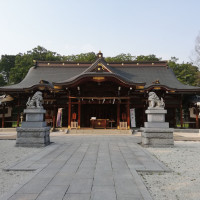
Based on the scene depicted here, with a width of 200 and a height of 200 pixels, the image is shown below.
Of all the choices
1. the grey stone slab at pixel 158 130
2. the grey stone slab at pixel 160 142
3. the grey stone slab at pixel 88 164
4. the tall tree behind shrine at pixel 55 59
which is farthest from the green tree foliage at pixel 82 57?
the grey stone slab at pixel 88 164

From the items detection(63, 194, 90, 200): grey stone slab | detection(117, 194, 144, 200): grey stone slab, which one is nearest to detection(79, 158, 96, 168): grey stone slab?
detection(63, 194, 90, 200): grey stone slab

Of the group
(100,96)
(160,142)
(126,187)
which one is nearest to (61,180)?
(126,187)

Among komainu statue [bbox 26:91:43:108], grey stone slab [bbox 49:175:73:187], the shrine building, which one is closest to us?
grey stone slab [bbox 49:175:73:187]

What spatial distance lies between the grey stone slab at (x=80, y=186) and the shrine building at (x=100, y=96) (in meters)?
11.7

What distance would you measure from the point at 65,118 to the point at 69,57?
29.6m

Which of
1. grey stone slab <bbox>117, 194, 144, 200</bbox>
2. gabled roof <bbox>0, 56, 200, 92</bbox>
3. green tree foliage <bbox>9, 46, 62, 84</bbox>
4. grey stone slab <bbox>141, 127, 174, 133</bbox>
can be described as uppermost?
green tree foliage <bbox>9, 46, 62, 84</bbox>

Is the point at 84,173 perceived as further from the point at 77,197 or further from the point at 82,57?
the point at 82,57

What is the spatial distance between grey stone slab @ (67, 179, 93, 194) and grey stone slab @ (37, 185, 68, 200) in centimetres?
15

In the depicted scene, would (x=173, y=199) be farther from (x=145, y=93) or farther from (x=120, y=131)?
(x=145, y=93)

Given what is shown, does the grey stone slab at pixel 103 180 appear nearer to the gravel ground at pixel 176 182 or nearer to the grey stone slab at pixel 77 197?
the grey stone slab at pixel 77 197

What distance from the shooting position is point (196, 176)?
4191 millimetres

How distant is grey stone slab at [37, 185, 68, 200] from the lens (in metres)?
2.92

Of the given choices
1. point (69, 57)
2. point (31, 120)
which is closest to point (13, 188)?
point (31, 120)

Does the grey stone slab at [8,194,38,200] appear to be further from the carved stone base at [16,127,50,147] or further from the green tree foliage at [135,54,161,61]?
the green tree foliage at [135,54,161,61]
